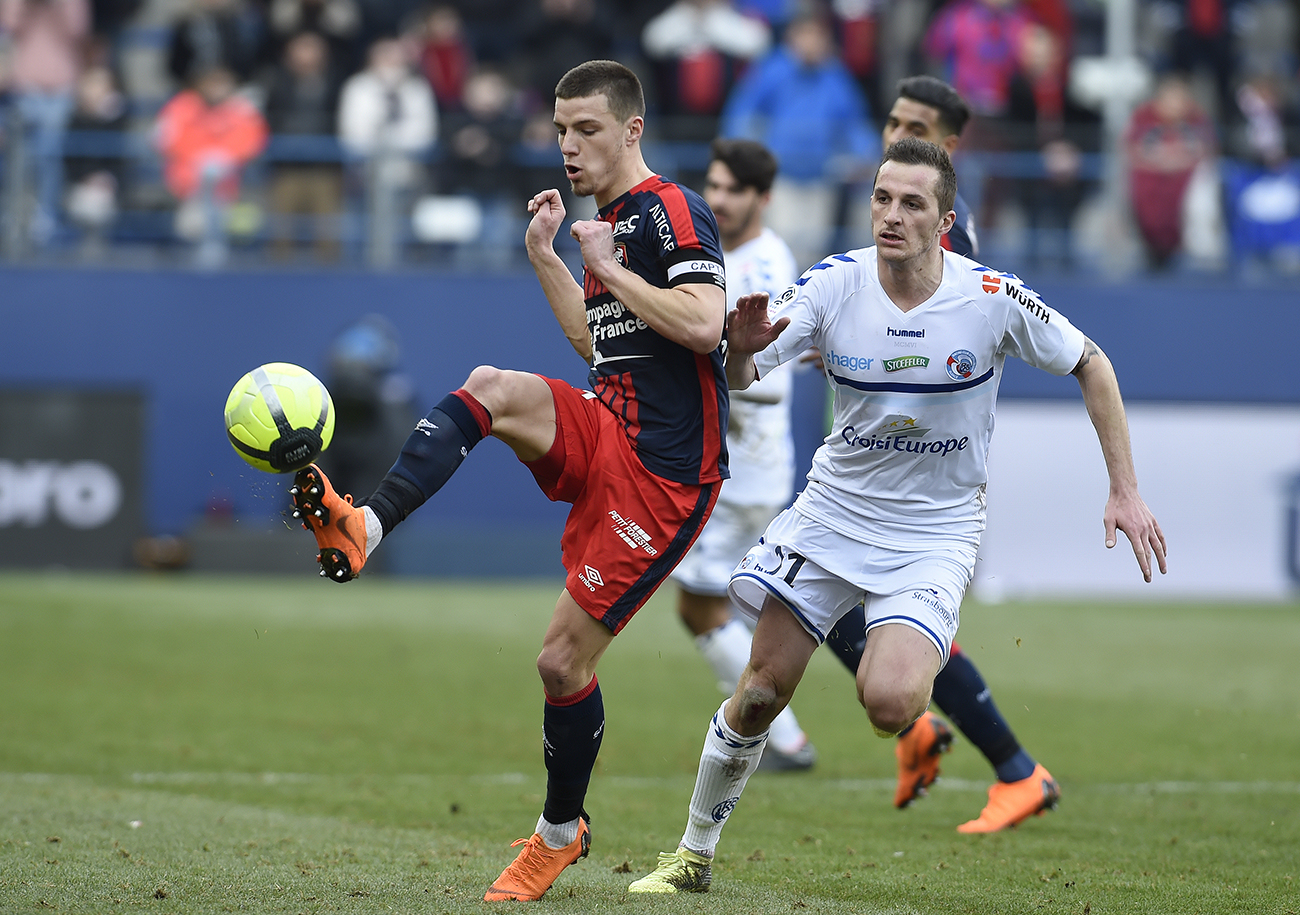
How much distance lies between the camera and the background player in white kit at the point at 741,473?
302 inches

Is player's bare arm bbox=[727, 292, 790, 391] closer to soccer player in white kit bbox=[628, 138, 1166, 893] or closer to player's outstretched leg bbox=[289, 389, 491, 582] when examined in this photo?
soccer player in white kit bbox=[628, 138, 1166, 893]

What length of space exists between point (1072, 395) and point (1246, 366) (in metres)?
2.00

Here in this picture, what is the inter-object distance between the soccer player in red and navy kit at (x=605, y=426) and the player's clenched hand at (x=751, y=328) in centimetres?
10

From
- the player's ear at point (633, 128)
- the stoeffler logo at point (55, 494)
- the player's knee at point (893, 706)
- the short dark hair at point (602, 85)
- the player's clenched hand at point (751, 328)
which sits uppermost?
the short dark hair at point (602, 85)

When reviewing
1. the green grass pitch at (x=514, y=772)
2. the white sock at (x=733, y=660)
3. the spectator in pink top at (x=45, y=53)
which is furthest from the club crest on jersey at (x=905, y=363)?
the spectator in pink top at (x=45, y=53)

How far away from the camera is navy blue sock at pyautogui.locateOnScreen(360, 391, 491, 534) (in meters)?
4.76

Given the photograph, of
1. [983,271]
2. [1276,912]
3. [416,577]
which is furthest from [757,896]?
[416,577]

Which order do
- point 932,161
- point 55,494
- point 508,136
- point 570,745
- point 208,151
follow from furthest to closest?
point 208,151
point 508,136
point 55,494
point 932,161
point 570,745

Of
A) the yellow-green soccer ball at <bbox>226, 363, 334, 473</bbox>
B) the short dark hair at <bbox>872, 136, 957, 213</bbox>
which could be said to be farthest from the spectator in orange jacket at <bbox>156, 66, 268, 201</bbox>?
the short dark hair at <bbox>872, 136, 957, 213</bbox>

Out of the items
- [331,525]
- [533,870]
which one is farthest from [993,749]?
[331,525]

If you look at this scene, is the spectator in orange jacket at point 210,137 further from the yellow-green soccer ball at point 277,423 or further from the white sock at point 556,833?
the white sock at point 556,833

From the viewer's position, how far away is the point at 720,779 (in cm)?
527

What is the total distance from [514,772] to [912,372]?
3283 mm

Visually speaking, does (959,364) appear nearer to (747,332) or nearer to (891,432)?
(891,432)
